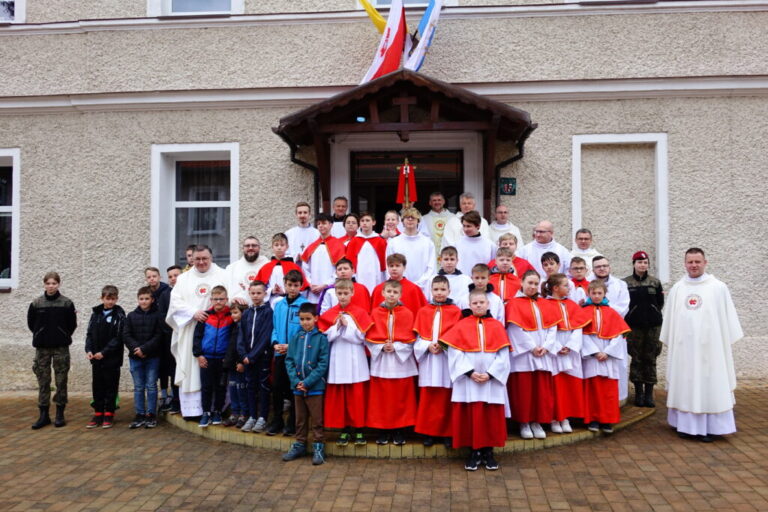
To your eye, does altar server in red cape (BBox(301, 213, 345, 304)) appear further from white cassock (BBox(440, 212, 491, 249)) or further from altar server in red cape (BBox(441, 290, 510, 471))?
altar server in red cape (BBox(441, 290, 510, 471))

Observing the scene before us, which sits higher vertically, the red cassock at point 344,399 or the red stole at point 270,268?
the red stole at point 270,268

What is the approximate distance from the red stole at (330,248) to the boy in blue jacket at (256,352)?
0.98m

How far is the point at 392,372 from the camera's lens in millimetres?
5496

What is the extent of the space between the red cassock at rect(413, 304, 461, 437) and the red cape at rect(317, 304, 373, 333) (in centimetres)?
47

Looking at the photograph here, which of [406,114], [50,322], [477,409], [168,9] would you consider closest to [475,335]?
[477,409]

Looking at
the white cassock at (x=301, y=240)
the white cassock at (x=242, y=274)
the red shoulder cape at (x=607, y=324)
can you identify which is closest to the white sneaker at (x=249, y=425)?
the white cassock at (x=242, y=274)

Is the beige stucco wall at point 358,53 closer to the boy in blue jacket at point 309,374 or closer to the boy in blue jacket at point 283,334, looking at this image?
the boy in blue jacket at point 283,334

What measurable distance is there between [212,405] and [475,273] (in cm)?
318

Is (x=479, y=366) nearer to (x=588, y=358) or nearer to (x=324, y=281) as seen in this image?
(x=588, y=358)

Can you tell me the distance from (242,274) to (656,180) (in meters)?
5.75

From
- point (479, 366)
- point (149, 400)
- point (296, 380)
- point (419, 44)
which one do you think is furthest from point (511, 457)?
point (419, 44)

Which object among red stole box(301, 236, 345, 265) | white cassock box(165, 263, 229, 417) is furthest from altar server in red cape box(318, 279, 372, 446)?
white cassock box(165, 263, 229, 417)

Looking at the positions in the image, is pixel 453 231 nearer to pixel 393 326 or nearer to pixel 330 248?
pixel 330 248

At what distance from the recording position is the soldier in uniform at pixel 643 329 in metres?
7.03
